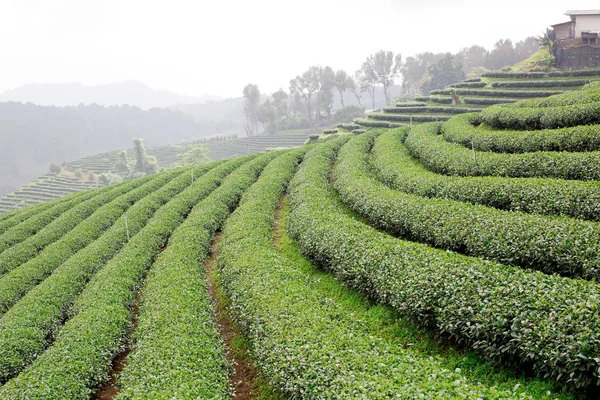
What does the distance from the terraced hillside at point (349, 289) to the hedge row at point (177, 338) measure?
0.06 meters

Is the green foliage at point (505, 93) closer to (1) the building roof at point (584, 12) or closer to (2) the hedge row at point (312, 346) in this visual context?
(1) the building roof at point (584, 12)

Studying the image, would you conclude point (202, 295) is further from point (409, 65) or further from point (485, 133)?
point (409, 65)

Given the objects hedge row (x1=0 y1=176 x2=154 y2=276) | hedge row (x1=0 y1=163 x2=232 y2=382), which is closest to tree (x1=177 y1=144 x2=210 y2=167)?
hedge row (x1=0 y1=176 x2=154 y2=276)

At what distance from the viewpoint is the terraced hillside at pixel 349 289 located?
27.3 feet

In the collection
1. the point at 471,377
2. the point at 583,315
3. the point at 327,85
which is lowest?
the point at 471,377

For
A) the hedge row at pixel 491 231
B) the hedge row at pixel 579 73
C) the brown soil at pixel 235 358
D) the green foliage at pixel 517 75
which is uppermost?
the green foliage at pixel 517 75

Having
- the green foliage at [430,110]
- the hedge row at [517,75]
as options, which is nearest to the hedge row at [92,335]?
the green foliage at [430,110]

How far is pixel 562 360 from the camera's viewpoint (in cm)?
743

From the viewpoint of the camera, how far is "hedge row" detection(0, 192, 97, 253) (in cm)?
2684

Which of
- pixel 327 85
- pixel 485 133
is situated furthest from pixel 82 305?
pixel 327 85

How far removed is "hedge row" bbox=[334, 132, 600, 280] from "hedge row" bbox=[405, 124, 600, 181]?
189 inches

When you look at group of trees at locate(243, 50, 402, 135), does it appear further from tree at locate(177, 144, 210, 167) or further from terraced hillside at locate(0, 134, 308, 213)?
tree at locate(177, 144, 210, 167)

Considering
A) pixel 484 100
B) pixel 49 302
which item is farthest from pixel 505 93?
pixel 49 302

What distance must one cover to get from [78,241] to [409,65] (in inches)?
5262
